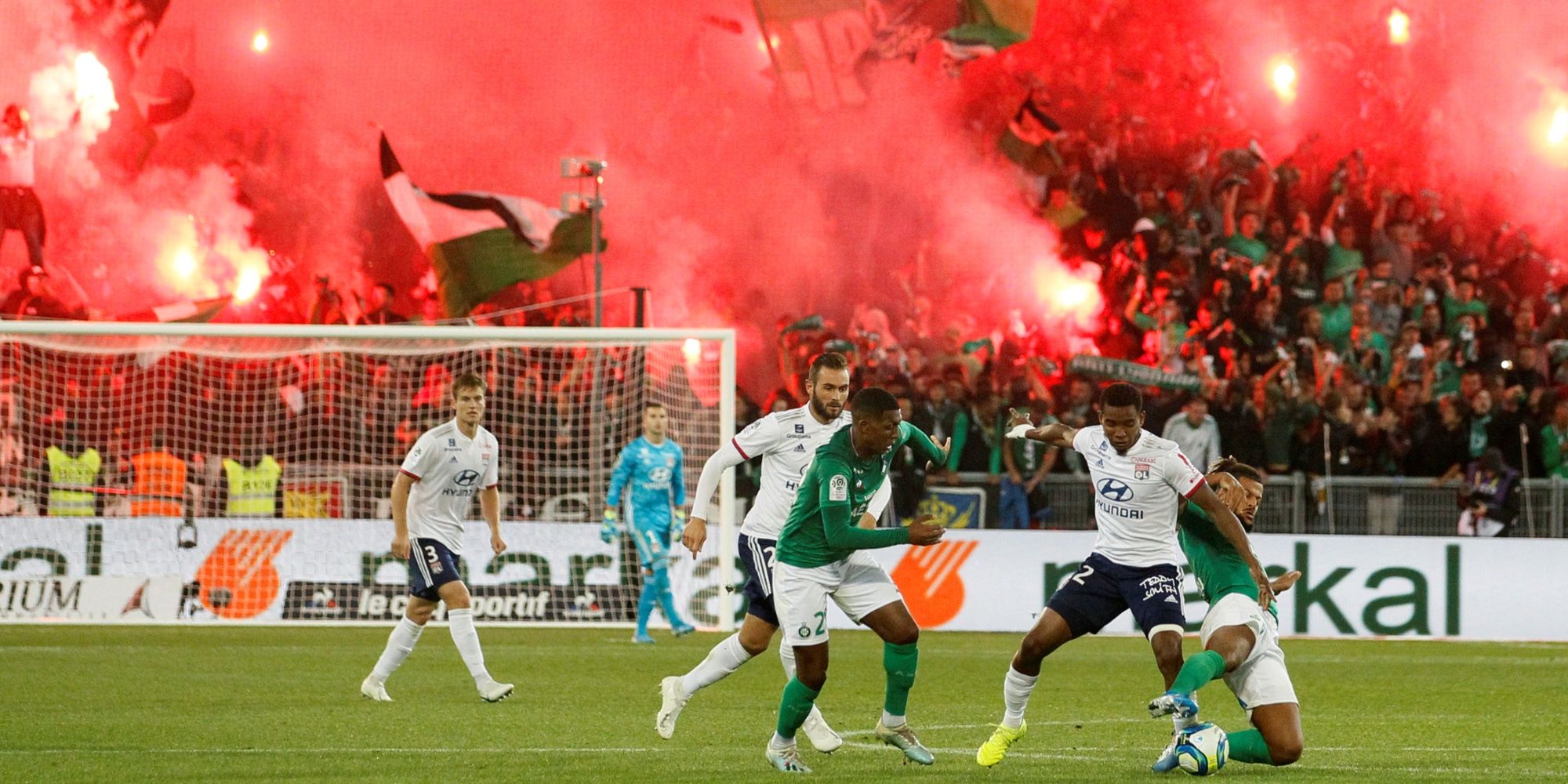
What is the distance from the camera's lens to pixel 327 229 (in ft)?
90.8

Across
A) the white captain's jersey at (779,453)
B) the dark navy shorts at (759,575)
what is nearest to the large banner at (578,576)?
the white captain's jersey at (779,453)

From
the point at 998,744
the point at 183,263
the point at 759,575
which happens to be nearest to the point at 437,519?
the point at 759,575

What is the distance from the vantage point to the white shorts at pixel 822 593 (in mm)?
7887

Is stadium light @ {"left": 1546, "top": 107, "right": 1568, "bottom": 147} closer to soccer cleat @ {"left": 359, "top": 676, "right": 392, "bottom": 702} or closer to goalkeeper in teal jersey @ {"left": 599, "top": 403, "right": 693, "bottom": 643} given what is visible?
goalkeeper in teal jersey @ {"left": 599, "top": 403, "right": 693, "bottom": 643}

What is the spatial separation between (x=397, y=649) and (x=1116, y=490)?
4964 mm

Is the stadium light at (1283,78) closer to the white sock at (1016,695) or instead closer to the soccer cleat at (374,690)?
the soccer cleat at (374,690)

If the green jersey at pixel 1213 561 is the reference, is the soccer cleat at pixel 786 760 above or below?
below

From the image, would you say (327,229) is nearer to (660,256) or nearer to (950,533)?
(660,256)

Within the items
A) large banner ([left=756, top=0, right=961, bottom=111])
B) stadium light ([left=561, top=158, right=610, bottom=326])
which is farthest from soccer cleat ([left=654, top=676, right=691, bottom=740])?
large banner ([left=756, top=0, right=961, bottom=111])

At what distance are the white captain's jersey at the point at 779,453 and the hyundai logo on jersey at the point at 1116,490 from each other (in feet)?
5.36

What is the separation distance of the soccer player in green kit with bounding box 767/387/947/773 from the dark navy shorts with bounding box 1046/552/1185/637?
2.79 feet

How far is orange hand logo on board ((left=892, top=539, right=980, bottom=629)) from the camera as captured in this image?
1789 centimetres

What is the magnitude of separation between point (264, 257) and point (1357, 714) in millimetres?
20645

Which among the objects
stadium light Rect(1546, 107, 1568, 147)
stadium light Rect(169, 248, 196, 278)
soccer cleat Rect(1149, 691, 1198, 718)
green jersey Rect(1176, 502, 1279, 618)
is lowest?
soccer cleat Rect(1149, 691, 1198, 718)
